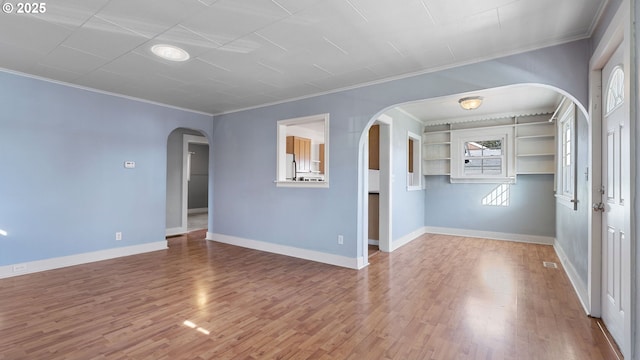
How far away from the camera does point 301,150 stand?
7.86 meters

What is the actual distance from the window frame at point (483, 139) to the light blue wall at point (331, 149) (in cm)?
63

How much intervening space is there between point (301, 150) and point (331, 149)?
349 centimetres

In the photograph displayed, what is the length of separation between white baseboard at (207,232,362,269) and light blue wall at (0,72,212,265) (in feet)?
3.80

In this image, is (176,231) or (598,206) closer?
(598,206)

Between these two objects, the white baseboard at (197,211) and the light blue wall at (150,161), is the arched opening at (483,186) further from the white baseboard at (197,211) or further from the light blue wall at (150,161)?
the white baseboard at (197,211)

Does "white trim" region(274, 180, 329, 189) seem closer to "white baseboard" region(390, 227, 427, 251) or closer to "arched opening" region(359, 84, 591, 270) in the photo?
"arched opening" region(359, 84, 591, 270)

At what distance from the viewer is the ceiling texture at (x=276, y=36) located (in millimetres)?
2297

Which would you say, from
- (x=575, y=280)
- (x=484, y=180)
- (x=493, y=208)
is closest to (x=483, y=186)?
(x=484, y=180)

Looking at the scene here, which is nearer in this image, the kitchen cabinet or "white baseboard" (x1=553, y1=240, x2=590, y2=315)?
"white baseboard" (x1=553, y1=240, x2=590, y2=315)

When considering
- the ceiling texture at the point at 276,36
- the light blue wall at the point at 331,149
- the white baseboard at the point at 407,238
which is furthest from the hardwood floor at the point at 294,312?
the ceiling texture at the point at 276,36

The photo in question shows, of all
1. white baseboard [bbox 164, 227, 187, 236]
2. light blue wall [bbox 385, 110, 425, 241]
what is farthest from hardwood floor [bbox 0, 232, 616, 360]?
white baseboard [bbox 164, 227, 187, 236]

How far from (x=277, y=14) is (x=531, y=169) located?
587cm

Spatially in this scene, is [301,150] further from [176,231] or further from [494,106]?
[494,106]

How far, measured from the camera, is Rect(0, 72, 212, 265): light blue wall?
3.76 meters
